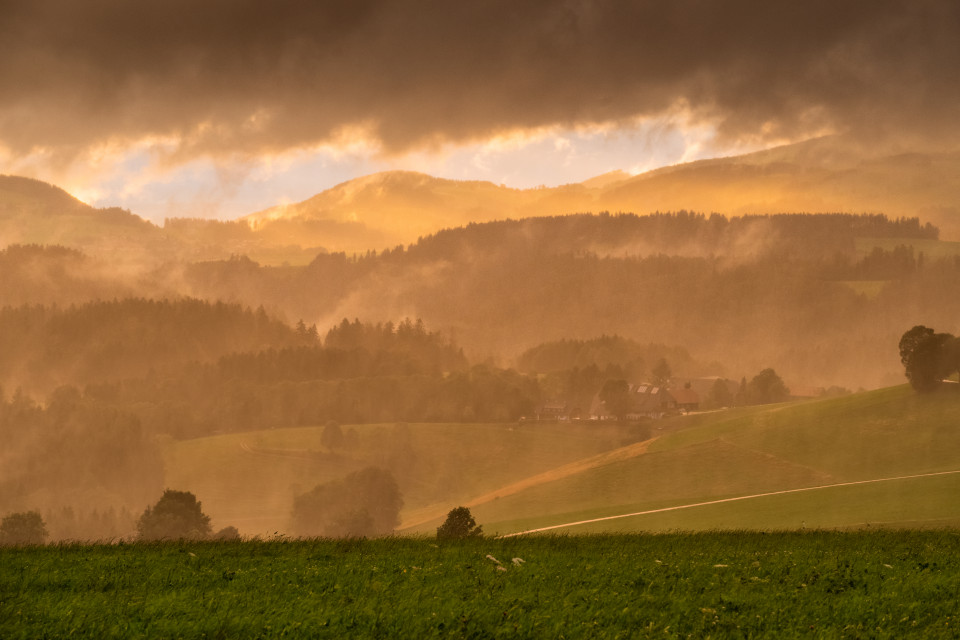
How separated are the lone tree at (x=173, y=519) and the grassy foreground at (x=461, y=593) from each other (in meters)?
108

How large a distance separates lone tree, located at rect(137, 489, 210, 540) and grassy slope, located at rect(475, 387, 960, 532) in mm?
49590

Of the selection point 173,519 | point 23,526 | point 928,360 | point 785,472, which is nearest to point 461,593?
point 173,519

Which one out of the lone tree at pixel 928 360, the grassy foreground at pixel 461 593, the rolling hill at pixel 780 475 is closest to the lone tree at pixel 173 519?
the rolling hill at pixel 780 475

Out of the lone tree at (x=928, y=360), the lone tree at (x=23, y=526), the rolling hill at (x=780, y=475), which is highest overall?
the lone tree at (x=928, y=360)

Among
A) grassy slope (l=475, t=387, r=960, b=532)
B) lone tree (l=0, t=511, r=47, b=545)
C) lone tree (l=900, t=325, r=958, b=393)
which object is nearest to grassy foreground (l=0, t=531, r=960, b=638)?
grassy slope (l=475, t=387, r=960, b=532)

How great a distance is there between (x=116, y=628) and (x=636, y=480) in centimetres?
16846

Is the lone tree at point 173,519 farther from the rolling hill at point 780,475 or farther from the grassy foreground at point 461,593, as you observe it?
the grassy foreground at point 461,593

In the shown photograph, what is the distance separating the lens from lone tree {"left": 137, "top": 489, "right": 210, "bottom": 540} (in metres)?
126

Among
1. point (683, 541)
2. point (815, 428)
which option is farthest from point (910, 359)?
point (683, 541)

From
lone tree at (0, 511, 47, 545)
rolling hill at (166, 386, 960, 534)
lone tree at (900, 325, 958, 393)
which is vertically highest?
lone tree at (900, 325, 958, 393)

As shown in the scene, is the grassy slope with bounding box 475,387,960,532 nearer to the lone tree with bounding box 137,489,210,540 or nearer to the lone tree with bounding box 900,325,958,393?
the lone tree with bounding box 900,325,958,393

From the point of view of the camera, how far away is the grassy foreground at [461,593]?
53.4 feet

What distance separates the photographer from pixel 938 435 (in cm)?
14950

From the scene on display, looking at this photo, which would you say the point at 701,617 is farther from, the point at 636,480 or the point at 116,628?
the point at 636,480
